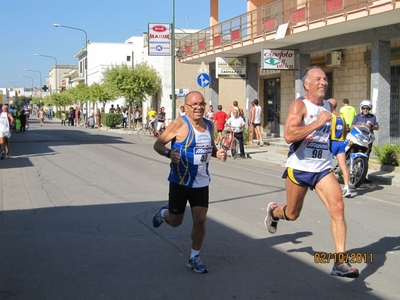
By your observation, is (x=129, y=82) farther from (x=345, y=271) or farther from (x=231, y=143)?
(x=345, y=271)

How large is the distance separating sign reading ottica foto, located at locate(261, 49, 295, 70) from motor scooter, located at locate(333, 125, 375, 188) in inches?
417

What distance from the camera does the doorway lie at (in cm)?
2788

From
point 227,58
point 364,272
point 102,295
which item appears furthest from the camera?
point 227,58

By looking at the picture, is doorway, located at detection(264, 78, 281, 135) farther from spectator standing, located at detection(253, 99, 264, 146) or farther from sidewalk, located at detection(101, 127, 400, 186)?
spectator standing, located at detection(253, 99, 264, 146)

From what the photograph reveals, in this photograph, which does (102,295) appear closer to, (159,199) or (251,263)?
(251,263)

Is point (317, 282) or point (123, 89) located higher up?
point (123, 89)

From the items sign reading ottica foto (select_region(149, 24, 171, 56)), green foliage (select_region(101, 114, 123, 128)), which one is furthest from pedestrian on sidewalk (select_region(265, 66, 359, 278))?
green foliage (select_region(101, 114, 123, 128))

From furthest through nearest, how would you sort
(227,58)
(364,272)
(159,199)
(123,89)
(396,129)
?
(123,89) → (227,58) → (396,129) → (159,199) → (364,272)

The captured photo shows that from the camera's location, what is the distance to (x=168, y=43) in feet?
97.9

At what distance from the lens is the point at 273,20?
2066cm

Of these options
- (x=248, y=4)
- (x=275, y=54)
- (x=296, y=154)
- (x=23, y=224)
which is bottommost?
(x=23, y=224)

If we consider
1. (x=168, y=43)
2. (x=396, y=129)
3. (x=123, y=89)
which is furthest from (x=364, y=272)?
(x=123, y=89)

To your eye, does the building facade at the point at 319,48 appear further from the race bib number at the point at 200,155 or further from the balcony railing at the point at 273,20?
the race bib number at the point at 200,155

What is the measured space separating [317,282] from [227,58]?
21.8 m
